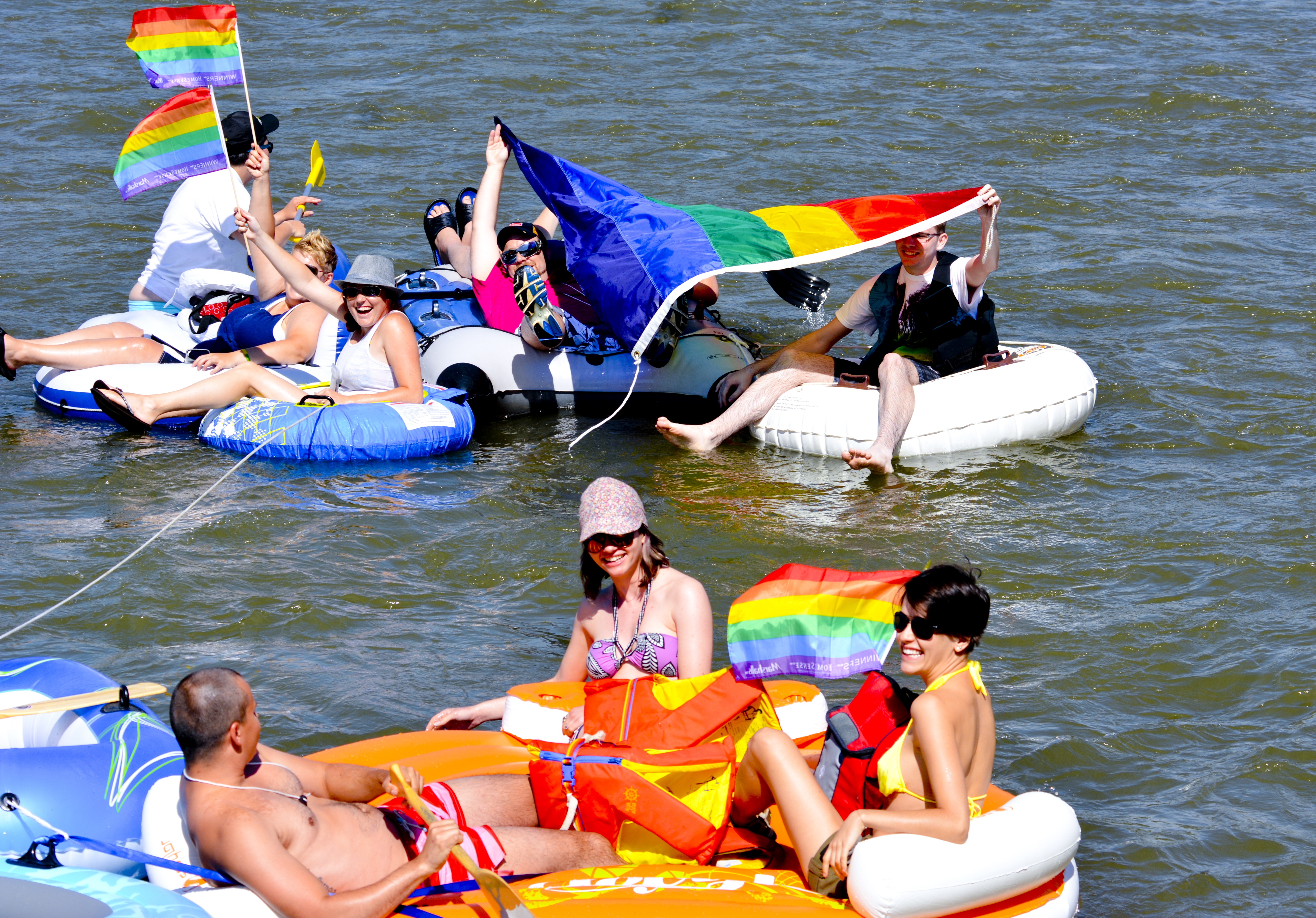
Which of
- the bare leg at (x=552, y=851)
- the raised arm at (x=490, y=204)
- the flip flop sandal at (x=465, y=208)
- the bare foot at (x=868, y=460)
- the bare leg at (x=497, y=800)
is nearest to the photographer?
the bare leg at (x=552, y=851)

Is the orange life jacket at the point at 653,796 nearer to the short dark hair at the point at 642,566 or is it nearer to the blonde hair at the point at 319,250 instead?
the short dark hair at the point at 642,566

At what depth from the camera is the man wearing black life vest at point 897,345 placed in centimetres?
736

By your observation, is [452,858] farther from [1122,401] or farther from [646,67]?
[646,67]

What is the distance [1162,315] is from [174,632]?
7.34 m

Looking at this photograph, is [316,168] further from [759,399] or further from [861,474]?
[861,474]

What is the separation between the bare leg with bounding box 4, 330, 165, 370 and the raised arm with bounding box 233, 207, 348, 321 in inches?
41.0

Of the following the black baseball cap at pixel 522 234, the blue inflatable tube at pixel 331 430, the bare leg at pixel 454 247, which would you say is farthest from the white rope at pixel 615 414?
the bare leg at pixel 454 247

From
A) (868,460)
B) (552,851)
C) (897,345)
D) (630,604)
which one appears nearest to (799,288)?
(897,345)

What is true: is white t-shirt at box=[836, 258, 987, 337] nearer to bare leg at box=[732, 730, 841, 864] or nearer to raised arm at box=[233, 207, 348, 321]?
raised arm at box=[233, 207, 348, 321]

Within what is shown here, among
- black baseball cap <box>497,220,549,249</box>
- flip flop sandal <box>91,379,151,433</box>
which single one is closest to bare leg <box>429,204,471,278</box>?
black baseball cap <box>497,220,549,249</box>

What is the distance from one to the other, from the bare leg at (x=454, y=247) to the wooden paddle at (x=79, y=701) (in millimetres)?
4680

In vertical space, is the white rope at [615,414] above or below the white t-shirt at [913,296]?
below

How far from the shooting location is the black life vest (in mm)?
7598

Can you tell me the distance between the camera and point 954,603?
3.59 metres
